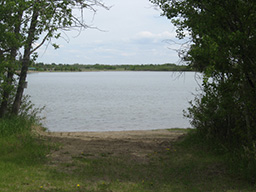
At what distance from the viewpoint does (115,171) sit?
759 centimetres

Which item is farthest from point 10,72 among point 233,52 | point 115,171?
point 233,52

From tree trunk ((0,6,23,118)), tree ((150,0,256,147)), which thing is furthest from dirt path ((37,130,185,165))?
tree ((150,0,256,147))

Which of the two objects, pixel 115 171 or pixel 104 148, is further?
pixel 104 148

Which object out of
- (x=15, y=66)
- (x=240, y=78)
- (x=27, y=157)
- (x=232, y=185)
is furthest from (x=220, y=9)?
(x=15, y=66)

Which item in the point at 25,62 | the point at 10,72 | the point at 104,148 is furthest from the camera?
the point at 25,62

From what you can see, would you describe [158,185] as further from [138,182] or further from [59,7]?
[59,7]

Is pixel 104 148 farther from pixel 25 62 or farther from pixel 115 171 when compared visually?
pixel 25 62

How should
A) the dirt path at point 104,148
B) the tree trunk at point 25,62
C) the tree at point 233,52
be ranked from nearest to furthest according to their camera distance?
the tree at point 233,52 → the dirt path at point 104,148 → the tree trunk at point 25,62

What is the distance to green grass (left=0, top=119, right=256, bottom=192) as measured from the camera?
6.47 metres

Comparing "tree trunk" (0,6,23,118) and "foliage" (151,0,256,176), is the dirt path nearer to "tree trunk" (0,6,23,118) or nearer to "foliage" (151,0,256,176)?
"tree trunk" (0,6,23,118)

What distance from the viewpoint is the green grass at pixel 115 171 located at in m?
6.47

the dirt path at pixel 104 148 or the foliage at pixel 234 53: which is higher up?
the foliage at pixel 234 53

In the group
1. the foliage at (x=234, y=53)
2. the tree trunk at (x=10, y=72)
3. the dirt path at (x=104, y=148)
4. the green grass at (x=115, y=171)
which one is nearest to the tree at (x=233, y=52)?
the foliage at (x=234, y=53)

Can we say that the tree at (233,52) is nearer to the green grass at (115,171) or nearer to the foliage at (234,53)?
the foliage at (234,53)
